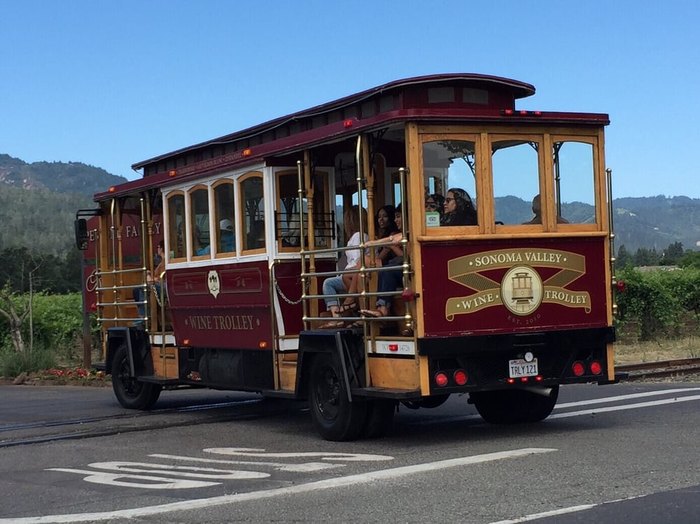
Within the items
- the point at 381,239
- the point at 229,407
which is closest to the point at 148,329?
the point at 229,407

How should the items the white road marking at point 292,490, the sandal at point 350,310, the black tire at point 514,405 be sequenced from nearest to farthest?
the white road marking at point 292,490 → the sandal at point 350,310 → the black tire at point 514,405

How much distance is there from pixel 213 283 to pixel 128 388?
3145mm

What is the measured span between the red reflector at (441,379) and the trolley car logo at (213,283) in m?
3.93

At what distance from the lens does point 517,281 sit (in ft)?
36.3

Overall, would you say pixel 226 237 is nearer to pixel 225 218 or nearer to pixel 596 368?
pixel 225 218

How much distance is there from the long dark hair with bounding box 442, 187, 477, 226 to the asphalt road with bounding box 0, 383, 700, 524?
6.72 ft

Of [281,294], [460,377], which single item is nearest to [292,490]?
[460,377]

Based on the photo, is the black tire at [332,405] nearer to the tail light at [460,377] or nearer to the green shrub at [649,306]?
the tail light at [460,377]

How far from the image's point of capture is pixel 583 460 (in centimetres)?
944

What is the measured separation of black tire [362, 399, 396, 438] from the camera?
455 inches

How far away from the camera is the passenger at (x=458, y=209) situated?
11.0 meters

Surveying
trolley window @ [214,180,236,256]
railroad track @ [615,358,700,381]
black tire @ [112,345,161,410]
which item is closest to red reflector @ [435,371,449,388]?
trolley window @ [214,180,236,256]

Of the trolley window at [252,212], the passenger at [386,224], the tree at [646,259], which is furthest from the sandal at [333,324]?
the tree at [646,259]

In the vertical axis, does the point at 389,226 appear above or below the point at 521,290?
above
